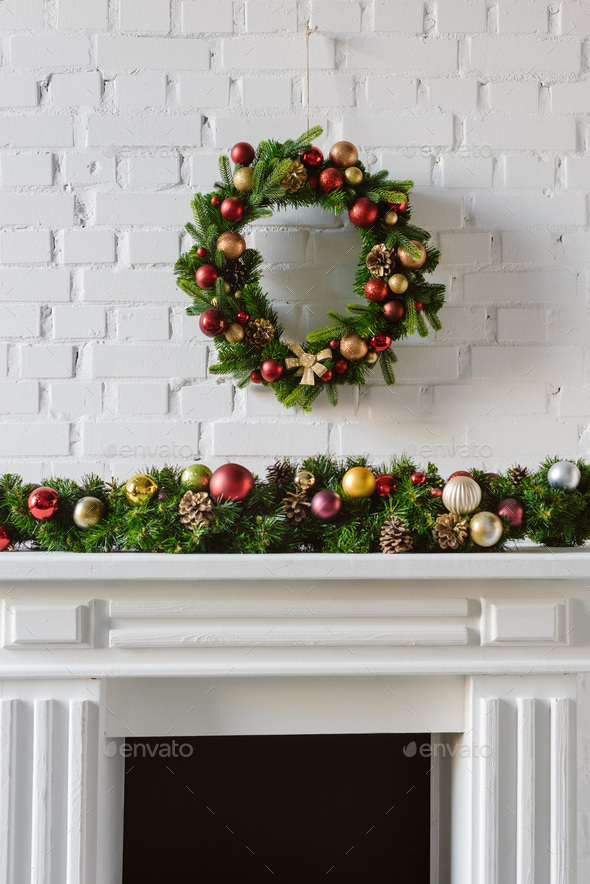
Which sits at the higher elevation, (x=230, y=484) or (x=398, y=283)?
(x=398, y=283)

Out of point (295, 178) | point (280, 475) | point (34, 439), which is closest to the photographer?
point (280, 475)

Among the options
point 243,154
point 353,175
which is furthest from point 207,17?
point 353,175

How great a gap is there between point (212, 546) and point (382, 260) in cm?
58

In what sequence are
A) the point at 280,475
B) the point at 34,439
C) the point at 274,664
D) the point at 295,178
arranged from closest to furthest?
the point at 274,664, the point at 280,475, the point at 295,178, the point at 34,439

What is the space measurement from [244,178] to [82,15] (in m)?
0.50

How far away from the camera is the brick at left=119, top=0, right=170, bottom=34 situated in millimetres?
1205

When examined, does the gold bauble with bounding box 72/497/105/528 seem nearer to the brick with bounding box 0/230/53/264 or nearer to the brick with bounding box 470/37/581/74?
the brick with bounding box 0/230/53/264

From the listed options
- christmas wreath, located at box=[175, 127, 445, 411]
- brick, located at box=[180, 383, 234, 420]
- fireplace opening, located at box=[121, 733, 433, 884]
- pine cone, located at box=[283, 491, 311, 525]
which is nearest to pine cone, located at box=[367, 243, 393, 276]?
Result: christmas wreath, located at box=[175, 127, 445, 411]

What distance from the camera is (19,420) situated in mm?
1207

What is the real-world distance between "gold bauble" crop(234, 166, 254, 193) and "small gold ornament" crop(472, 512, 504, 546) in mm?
680

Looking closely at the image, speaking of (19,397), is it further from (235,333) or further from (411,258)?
(411,258)

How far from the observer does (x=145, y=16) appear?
3.96 feet

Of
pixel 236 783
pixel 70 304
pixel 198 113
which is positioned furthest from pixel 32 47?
pixel 236 783

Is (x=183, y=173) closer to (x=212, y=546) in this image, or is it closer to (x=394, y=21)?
(x=394, y=21)
